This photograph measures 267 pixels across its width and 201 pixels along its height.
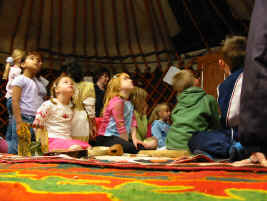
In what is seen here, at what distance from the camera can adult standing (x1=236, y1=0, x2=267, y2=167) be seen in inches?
22.7

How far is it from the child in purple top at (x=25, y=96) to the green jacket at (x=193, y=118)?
82 cm

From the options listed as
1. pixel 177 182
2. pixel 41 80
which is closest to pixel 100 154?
pixel 41 80

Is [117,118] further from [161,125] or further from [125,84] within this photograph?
[161,125]

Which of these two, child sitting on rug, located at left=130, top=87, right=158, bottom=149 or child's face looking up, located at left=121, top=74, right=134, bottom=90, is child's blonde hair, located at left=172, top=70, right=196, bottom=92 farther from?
child sitting on rug, located at left=130, top=87, right=158, bottom=149

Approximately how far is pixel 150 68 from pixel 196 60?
1.70 ft

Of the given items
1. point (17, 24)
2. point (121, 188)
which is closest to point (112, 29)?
point (17, 24)

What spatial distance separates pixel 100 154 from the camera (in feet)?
6.07

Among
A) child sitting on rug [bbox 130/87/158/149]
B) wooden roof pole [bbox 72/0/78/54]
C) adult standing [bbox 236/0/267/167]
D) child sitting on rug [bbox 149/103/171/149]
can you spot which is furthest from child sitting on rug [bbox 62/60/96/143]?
adult standing [bbox 236/0/267/167]

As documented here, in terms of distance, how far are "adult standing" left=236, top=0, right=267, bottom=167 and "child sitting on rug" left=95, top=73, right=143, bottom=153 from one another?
1564 mm

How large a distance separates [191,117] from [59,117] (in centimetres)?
72

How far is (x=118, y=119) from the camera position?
7.36ft

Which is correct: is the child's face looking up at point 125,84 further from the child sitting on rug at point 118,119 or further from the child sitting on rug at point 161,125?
the child sitting on rug at point 161,125

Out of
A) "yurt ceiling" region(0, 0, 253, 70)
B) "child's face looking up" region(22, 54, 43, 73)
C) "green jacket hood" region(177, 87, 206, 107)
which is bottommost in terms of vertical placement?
"green jacket hood" region(177, 87, 206, 107)

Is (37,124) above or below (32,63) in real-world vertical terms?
below
